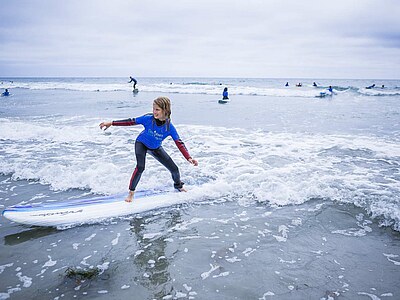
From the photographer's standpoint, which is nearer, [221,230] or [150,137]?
[221,230]

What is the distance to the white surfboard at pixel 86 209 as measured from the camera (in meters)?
4.63

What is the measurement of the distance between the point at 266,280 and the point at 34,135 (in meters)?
11.3

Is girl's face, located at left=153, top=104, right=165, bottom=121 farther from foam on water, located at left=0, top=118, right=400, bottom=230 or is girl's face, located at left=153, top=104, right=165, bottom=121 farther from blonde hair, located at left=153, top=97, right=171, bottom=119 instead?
foam on water, located at left=0, top=118, right=400, bottom=230

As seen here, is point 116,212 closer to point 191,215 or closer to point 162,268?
point 191,215

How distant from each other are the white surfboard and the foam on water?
0.57 metres

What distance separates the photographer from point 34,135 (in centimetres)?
1155

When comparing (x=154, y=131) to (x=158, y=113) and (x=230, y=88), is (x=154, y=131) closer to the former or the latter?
(x=158, y=113)

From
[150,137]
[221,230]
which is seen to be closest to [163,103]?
[150,137]

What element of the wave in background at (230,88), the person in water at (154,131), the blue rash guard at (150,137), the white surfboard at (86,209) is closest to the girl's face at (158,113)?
the person in water at (154,131)

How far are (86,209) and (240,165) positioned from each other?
14.1 feet

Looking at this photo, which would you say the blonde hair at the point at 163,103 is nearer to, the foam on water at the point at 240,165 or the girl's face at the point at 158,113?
the girl's face at the point at 158,113

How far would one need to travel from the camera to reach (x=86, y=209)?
5023 millimetres

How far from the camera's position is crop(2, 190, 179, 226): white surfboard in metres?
4.63

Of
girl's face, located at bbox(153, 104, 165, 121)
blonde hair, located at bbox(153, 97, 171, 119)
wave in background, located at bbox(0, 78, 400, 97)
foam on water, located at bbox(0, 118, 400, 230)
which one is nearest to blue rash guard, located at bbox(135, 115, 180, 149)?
girl's face, located at bbox(153, 104, 165, 121)
